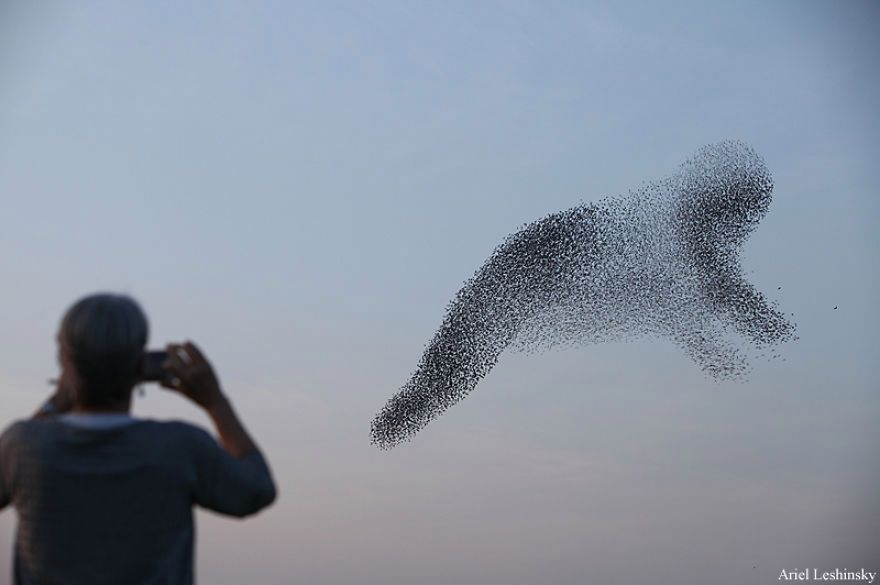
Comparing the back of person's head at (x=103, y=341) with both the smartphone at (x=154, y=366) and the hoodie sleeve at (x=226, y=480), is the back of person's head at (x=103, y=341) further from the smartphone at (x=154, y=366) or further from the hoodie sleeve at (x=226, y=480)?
the hoodie sleeve at (x=226, y=480)

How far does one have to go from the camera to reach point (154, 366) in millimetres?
2760

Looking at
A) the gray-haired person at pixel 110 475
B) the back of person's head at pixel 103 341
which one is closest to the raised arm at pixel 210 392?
the gray-haired person at pixel 110 475

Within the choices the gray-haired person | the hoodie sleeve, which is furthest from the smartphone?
the hoodie sleeve

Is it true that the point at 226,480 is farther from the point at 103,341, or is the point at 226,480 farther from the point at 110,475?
the point at 103,341

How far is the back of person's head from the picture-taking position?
261 centimetres

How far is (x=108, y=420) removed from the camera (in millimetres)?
2721

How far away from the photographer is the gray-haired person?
263 centimetres

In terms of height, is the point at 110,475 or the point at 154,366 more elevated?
the point at 154,366

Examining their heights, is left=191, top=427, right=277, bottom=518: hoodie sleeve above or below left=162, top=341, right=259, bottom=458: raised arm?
below

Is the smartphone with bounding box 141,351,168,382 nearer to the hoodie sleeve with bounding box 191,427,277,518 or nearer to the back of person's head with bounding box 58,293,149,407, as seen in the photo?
the back of person's head with bounding box 58,293,149,407

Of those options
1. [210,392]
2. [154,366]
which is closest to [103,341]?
[154,366]

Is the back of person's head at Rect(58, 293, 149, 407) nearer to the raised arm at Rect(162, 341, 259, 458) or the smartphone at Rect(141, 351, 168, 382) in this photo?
the smartphone at Rect(141, 351, 168, 382)

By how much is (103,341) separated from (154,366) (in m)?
0.20

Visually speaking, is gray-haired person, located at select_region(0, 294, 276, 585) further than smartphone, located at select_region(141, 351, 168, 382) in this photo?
No
